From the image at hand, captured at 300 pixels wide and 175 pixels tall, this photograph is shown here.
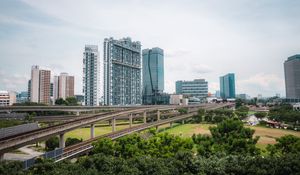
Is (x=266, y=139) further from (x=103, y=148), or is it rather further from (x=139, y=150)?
(x=103, y=148)

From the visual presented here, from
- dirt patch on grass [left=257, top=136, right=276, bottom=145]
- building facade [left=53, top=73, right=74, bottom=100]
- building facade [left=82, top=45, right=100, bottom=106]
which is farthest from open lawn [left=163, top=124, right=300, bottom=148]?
building facade [left=53, top=73, right=74, bottom=100]

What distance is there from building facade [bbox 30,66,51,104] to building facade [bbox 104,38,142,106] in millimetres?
50524

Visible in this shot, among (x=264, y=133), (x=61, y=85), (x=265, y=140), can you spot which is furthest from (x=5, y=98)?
(x=265, y=140)

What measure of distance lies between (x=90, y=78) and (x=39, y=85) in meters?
40.2

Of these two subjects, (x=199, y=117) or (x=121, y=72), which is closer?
(x=199, y=117)

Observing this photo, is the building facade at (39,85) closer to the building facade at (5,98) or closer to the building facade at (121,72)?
the building facade at (5,98)

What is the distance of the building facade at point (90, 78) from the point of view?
156000mm

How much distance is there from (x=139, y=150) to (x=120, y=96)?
12658 cm

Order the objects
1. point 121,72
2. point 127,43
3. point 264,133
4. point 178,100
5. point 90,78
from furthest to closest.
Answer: point 178,100, point 127,43, point 90,78, point 121,72, point 264,133

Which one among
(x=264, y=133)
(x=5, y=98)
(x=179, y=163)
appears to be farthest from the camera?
(x=5, y=98)

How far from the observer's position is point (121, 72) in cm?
15725

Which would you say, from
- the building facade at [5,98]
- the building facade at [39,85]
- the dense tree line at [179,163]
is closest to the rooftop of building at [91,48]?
the building facade at [39,85]

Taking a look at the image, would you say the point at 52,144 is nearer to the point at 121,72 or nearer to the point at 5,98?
the point at 121,72

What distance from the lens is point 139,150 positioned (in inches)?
1118
